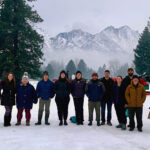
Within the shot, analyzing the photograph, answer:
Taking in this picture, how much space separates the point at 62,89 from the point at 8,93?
2.11 m

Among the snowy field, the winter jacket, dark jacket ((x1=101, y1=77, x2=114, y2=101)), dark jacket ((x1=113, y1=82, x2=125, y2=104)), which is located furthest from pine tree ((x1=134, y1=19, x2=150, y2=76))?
the snowy field

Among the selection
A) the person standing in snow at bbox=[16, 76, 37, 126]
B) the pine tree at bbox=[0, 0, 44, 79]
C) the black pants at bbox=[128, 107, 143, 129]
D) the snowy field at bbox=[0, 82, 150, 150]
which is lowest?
the snowy field at bbox=[0, 82, 150, 150]

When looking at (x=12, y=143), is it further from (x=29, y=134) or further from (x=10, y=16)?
(x=10, y=16)

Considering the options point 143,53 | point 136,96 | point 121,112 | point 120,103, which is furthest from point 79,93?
point 143,53

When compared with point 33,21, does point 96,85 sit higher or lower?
lower

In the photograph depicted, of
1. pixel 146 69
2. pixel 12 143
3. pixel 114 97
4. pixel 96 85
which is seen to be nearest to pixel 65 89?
pixel 96 85

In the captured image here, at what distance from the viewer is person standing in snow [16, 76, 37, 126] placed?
8.59m

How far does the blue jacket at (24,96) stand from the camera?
8.59 m

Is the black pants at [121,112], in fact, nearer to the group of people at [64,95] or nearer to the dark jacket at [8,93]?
the group of people at [64,95]

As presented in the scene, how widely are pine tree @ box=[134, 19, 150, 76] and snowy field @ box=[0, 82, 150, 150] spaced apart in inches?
1444

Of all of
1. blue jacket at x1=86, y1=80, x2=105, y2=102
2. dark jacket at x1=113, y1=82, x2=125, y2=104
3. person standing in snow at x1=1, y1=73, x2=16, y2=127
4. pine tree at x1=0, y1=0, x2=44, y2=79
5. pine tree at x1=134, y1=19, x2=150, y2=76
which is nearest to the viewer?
person standing in snow at x1=1, y1=73, x2=16, y2=127

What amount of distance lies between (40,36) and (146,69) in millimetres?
24726

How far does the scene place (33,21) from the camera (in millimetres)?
25484

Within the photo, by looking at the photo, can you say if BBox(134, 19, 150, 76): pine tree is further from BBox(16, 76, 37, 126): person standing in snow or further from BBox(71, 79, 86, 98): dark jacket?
BBox(16, 76, 37, 126): person standing in snow
